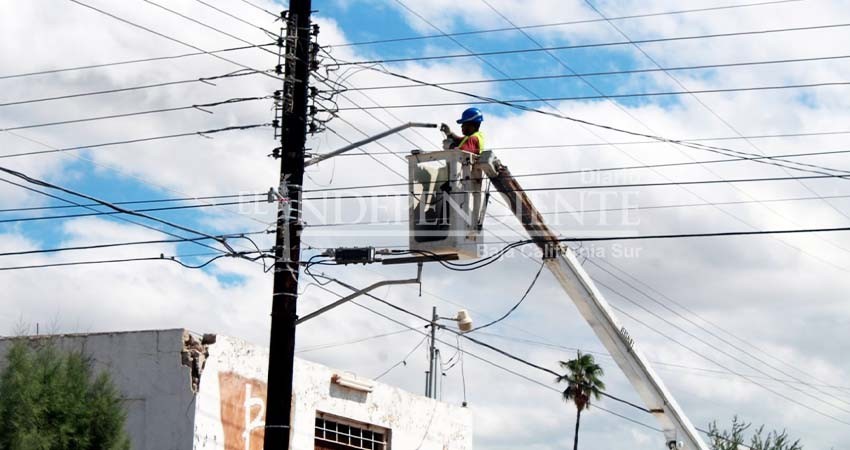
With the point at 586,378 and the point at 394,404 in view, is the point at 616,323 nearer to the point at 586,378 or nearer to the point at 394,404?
the point at 394,404

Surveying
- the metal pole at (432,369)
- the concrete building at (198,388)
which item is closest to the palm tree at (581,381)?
the metal pole at (432,369)

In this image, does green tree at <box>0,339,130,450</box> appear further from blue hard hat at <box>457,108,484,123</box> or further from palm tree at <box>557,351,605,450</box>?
palm tree at <box>557,351,605,450</box>

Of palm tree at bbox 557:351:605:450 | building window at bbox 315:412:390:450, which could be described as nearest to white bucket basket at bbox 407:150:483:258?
building window at bbox 315:412:390:450

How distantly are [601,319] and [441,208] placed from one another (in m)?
6.89

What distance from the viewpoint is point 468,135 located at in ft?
65.2

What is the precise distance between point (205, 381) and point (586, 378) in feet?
153

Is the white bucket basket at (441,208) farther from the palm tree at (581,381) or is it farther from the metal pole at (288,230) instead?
the palm tree at (581,381)

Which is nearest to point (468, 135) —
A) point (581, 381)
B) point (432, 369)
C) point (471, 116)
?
point (471, 116)

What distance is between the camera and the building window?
24.0 meters

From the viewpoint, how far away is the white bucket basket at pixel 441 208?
18.0m

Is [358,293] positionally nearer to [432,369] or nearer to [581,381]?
[432,369]

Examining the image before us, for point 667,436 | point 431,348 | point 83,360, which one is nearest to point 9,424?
point 83,360

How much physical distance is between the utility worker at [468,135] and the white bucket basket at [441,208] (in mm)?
1035

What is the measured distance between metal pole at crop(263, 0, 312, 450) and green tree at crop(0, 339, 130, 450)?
300 cm
